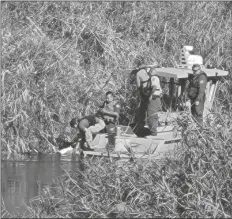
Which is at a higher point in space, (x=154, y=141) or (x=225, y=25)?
A: (x=225, y=25)

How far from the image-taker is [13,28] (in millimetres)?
19141

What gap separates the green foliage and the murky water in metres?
0.95

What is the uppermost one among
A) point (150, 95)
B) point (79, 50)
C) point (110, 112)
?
point (79, 50)

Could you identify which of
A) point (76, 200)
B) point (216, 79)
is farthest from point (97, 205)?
point (216, 79)

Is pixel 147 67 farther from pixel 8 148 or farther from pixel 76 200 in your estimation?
pixel 76 200

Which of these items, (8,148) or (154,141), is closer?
(154,141)

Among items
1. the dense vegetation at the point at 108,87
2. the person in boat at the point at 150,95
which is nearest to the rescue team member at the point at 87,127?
the dense vegetation at the point at 108,87

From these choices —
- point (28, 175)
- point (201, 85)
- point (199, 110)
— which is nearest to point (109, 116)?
point (199, 110)

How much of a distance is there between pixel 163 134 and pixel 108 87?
3856mm

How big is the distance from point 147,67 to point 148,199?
615 cm

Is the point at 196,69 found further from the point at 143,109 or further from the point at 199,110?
the point at 143,109

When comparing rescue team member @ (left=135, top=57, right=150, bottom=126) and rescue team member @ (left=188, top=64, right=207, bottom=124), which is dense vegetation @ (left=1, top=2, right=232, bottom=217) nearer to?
rescue team member @ (left=188, top=64, right=207, bottom=124)

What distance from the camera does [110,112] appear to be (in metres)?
15.5

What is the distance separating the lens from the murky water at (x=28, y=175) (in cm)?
1206
